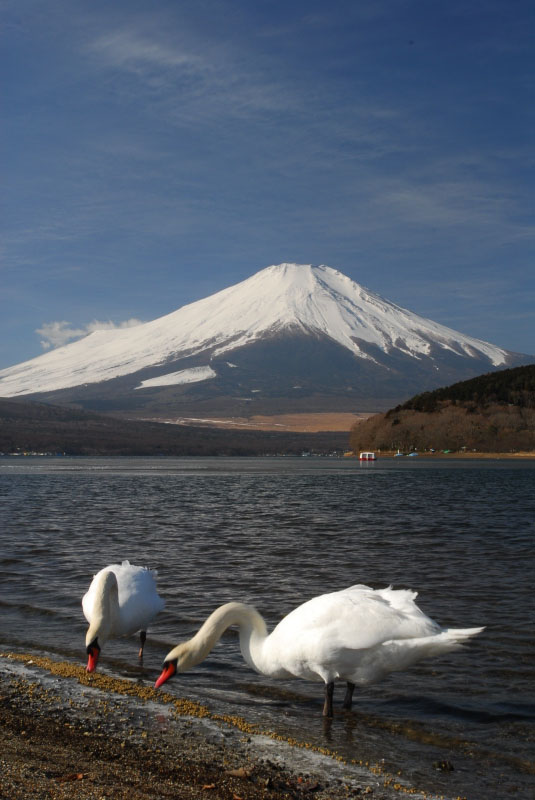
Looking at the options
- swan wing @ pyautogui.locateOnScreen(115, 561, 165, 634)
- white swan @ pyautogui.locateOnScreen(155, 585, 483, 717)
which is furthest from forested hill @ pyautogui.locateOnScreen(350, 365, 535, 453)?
white swan @ pyautogui.locateOnScreen(155, 585, 483, 717)

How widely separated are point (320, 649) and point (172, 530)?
62.5 feet

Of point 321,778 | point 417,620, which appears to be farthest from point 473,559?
point 321,778

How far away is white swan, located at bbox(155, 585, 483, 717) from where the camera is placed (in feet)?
25.2

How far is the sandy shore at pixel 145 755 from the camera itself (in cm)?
562

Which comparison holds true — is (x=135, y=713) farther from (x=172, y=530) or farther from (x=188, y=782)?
(x=172, y=530)

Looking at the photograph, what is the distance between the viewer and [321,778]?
644 centimetres

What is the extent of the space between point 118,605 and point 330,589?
20.8ft

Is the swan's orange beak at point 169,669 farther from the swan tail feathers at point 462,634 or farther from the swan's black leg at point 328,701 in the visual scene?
the swan tail feathers at point 462,634

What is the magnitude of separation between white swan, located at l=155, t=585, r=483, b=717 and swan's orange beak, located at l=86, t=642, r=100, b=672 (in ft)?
3.71

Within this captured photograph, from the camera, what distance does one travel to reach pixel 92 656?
855 centimetres

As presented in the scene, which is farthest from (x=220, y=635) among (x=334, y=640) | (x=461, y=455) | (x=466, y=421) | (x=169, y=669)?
(x=466, y=421)

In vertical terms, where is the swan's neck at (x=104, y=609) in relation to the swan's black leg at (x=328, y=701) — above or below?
above

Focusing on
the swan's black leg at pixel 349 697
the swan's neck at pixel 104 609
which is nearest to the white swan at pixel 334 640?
the swan's black leg at pixel 349 697

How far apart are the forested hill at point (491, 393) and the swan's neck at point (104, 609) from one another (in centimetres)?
13123
